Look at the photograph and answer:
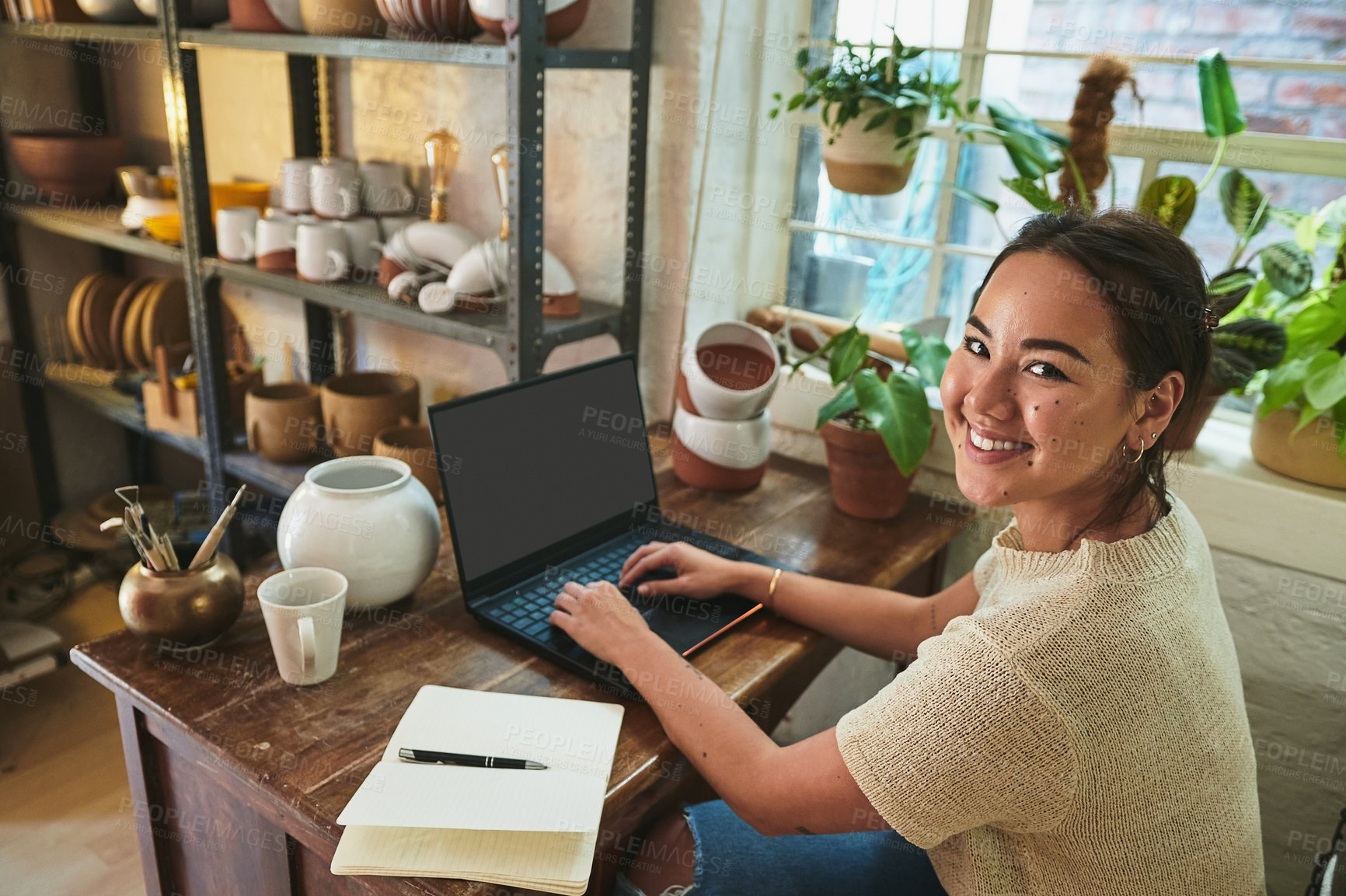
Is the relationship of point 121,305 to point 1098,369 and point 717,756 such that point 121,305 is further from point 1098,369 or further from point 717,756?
point 1098,369

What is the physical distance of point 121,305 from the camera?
2516 mm

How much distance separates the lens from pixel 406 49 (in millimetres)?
1558

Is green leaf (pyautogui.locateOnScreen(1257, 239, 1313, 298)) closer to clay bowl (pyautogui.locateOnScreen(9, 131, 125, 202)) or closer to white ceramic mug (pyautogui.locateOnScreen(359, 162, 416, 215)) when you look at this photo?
white ceramic mug (pyautogui.locateOnScreen(359, 162, 416, 215))

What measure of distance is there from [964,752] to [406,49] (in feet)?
4.42

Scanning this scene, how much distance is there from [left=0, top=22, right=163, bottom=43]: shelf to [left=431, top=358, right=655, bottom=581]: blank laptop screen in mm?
1309

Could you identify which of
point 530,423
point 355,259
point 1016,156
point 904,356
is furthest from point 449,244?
point 1016,156

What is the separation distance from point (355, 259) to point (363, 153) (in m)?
0.37

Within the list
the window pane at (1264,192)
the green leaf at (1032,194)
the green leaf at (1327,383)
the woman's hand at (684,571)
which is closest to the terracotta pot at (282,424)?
the woman's hand at (684,571)

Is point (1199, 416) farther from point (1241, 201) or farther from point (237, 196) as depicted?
point (237, 196)

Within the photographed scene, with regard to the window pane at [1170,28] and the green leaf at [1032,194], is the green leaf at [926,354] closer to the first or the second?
the green leaf at [1032,194]

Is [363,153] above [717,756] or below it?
above

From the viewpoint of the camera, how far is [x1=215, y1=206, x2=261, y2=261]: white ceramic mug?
2031 millimetres

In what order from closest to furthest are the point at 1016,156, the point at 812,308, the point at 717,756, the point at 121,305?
the point at 717,756
the point at 1016,156
the point at 812,308
the point at 121,305

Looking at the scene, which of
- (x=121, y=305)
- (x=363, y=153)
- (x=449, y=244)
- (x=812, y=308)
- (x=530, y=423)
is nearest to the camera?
(x=530, y=423)
